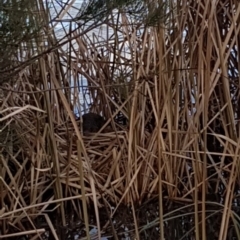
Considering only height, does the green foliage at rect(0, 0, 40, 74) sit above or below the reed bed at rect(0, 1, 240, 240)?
above

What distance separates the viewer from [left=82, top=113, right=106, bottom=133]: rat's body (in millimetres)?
1855

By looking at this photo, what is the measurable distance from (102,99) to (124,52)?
203 millimetres

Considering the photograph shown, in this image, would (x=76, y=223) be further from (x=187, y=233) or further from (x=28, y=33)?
(x=28, y=33)

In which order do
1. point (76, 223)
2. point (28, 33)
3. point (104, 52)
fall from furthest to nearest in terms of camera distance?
point (104, 52), point (76, 223), point (28, 33)

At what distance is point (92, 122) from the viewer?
6.13ft

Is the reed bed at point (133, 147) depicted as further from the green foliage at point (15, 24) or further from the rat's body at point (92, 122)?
the green foliage at point (15, 24)

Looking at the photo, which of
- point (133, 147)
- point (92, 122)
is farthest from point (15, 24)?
point (92, 122)

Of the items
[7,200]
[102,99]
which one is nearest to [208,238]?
[7,200]

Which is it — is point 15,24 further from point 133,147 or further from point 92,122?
point 92,122

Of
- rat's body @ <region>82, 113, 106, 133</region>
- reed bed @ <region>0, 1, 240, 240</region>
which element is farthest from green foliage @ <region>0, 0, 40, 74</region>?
rat's body @ <region>82, 113, 106, 133</region>

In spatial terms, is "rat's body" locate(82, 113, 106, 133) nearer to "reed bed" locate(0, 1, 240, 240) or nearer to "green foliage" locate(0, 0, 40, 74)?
"reed bed" locate(0, 1, 240, 240)

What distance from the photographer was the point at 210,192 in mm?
1702

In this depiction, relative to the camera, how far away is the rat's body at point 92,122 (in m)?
1.86

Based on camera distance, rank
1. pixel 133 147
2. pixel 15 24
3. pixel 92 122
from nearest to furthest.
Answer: pixel 15 24
pixel 133 147
pixel 92 122
